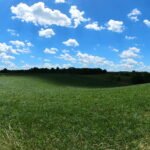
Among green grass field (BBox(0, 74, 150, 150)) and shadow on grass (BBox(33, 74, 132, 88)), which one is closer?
green grass field (BBox(0, 74, 150, 150))

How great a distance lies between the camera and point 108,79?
4997 cm

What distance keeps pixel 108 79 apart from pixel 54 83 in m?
9.33

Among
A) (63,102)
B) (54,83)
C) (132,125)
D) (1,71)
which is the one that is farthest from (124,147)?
(1,71)

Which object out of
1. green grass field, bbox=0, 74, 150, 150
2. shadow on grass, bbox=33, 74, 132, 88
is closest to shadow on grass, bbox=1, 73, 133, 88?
shadow on grass, bbox=33, 74, 132, 88

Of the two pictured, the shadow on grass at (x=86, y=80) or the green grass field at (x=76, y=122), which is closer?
the green grass field at (x=76, y=122)

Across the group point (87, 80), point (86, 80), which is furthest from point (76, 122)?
point (87, 80)

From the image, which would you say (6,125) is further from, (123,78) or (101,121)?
(123,78)

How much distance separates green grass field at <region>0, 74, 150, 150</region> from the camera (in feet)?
39.4

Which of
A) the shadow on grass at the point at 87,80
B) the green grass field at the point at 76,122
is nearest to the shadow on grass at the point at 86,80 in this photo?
the shadow on grass at the point at 87,80

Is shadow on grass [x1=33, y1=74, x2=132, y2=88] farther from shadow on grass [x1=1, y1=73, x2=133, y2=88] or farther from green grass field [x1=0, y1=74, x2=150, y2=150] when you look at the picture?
green grass field [x1=0, y1=74, x2=150, y2=150]

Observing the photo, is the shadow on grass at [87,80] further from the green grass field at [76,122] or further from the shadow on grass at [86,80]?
the green grass field at [76,122]

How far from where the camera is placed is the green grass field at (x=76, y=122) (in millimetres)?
12023

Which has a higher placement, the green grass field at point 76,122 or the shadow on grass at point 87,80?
the shadow on grass at point 87,80

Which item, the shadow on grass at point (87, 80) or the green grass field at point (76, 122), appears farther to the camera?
the shadow on grass at point (87, 80)
